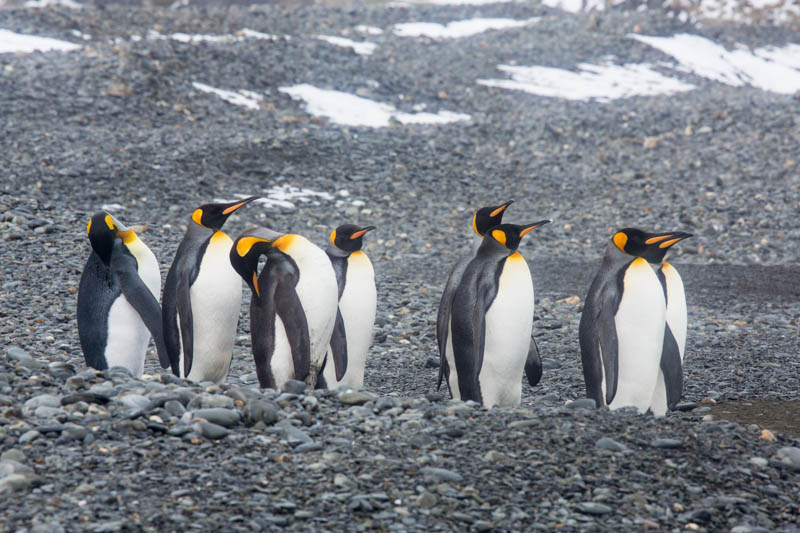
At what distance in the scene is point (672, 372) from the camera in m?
4.88

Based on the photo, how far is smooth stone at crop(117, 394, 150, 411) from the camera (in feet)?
11.5

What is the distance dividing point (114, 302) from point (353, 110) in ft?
27.2

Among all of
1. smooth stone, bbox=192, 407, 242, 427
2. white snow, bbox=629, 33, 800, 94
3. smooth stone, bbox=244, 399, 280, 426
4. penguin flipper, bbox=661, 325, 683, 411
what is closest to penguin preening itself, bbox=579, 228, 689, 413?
penguin flipper, bbox=661, 325, 683, 411

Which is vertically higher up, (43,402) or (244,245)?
(244,245)

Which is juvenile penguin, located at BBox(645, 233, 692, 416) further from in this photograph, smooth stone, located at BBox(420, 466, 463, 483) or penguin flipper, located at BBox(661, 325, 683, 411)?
smooth stone, located at BBox(420, 466, 463, 483)

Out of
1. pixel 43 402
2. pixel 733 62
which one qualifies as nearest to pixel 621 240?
pixel 43 402

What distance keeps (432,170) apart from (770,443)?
305 inches

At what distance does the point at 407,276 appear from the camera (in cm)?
804

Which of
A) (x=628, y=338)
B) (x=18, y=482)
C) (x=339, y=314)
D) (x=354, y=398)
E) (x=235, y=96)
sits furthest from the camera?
(x=235, y=96)

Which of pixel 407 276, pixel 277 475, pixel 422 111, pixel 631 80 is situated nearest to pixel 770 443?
pixel 277 475

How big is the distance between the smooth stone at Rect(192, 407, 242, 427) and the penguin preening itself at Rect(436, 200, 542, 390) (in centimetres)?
162

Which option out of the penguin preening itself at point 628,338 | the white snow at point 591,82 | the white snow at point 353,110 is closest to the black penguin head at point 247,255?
the penguin preening itself at point 628,338

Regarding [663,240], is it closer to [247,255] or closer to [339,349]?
[339,349]

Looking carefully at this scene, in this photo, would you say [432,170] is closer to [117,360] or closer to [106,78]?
[106,78]
